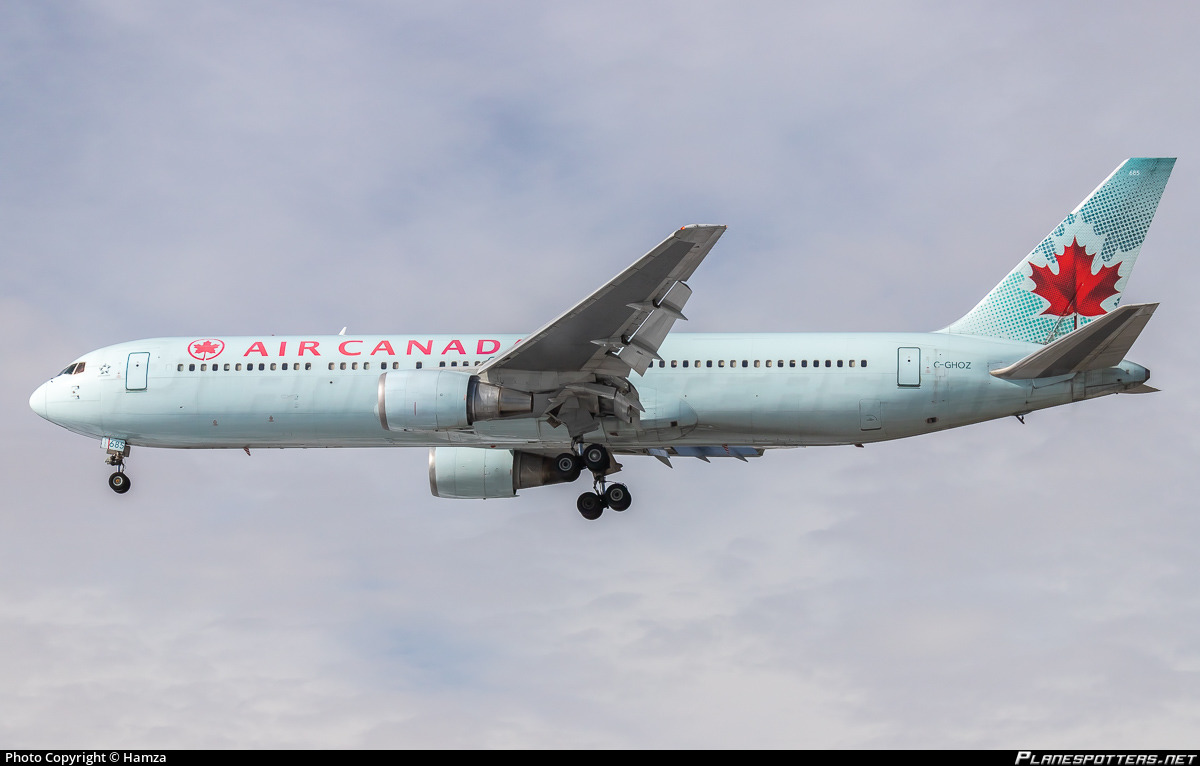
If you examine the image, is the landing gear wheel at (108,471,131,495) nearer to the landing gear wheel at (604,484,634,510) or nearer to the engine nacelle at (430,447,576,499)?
the engine nacelle at (430,447,576,499)

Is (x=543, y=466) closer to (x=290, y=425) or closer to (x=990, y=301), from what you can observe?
(x=290, y=425)

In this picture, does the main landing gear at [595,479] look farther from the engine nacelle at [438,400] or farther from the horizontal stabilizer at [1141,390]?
the horizontal stabilizer at [1141,390]

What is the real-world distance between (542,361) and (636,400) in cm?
230

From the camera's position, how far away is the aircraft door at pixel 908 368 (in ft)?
81.0

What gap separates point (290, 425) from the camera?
2681 centimetres

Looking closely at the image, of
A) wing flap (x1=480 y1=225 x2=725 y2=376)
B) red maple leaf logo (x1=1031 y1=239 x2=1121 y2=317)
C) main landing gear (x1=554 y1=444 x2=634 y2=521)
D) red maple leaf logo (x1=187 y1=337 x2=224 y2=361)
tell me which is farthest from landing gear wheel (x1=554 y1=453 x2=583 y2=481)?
red maple leaf logo (x1=1031 y1=239 x2=1121 y2=317)

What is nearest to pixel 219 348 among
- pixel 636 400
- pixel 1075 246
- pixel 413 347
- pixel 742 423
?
pixel 413 347

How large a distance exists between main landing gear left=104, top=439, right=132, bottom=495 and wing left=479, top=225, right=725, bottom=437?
383 inches

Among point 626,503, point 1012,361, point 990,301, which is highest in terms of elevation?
point 990,301

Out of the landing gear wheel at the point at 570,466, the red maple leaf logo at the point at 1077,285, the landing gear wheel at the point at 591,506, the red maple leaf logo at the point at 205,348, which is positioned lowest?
the landing gear wheel at the point at 591,506

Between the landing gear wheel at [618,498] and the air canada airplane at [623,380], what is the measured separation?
0.10 feet

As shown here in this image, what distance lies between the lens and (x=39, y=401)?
29203mm

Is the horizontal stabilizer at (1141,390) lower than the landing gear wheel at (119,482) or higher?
lower

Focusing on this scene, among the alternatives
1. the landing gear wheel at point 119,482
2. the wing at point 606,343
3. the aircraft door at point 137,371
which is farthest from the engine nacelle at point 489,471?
the landing gear wheel at point 119,482
